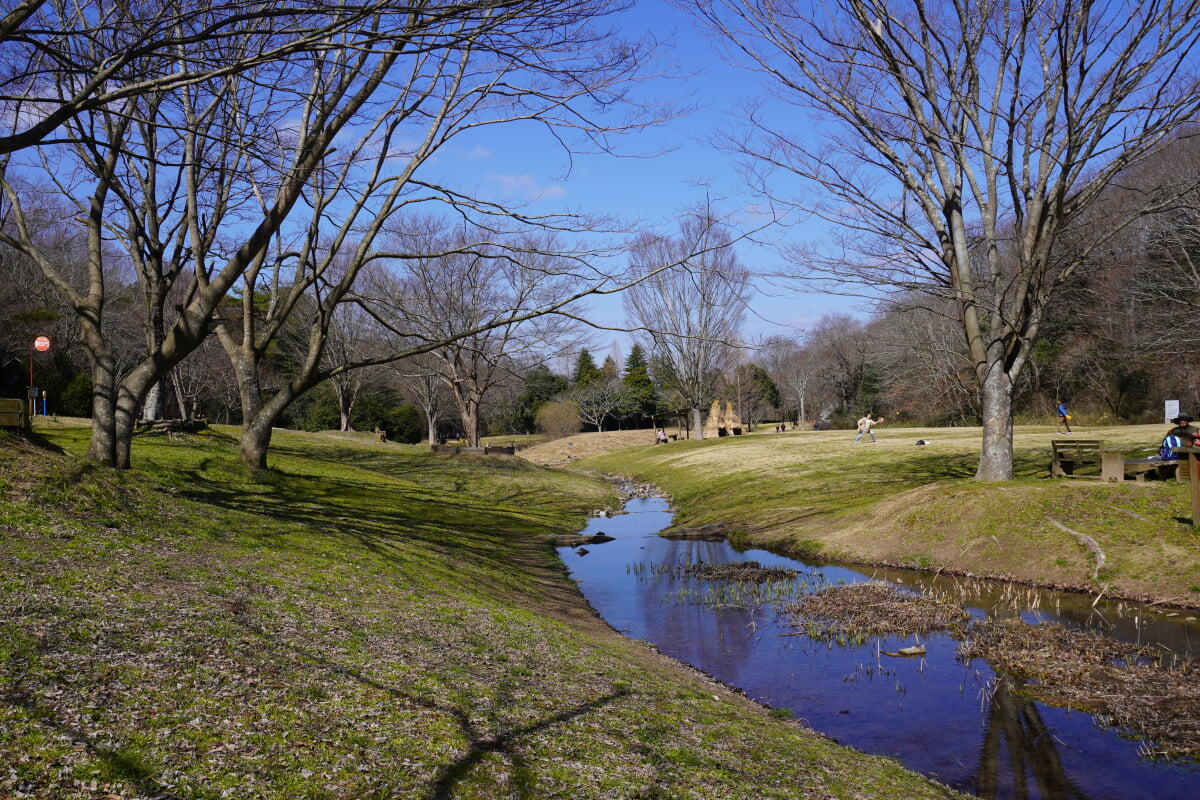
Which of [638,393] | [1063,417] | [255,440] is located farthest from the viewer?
[638,393]

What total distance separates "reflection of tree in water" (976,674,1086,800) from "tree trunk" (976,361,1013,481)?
10.2 meters

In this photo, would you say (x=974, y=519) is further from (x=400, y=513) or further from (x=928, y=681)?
(x=400, y=513)

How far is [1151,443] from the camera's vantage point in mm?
26938

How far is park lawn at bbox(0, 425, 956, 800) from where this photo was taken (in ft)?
12.9

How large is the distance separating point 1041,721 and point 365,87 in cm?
1258

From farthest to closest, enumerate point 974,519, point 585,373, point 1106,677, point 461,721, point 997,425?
point 585,373
point 997,425
point 974,519
point 1106,677
point 461,721

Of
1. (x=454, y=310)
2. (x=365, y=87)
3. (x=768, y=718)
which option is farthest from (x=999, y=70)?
(x=454, y=310)

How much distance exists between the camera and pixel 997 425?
692 inches

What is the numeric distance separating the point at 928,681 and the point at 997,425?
10.1 m

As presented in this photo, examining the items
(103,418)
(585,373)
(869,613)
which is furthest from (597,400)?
(869,613)

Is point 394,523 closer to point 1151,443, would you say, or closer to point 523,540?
point 523,540

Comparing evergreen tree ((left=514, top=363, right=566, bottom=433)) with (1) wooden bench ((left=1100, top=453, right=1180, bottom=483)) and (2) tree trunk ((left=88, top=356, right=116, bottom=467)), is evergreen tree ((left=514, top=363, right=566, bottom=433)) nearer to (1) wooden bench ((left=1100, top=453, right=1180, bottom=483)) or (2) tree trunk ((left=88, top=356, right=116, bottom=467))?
(1) wooden bench ((left=1100, top=453, right=1180, bottom=483))

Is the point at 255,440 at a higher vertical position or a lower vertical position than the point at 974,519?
higher

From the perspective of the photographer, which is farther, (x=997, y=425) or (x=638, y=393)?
(x=638, y=393)
